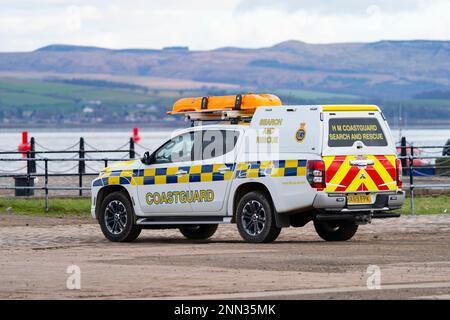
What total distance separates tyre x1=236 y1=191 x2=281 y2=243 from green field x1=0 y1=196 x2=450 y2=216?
729 cm

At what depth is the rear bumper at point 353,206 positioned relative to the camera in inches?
693

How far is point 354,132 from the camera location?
59.5 ft

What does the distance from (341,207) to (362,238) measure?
6.64 feet

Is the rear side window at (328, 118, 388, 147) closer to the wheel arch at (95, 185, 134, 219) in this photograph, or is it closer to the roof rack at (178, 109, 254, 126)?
the roof rack at (178, 109, 254, 126)

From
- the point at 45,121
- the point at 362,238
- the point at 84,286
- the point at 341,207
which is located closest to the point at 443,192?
the point at 362,238

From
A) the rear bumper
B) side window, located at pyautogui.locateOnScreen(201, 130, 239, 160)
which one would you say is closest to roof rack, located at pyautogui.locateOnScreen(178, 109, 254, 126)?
side window, located at pyautogui.locateOnScreen(201, 130, 239, 160)

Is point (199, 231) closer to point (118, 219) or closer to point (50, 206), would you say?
point (118, 219)

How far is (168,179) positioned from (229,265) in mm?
4442

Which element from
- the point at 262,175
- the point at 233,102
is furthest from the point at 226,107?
the point at 262,175

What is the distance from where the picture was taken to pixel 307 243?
61.3 feet

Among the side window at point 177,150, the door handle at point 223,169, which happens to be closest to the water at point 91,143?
the side window at point 177,150

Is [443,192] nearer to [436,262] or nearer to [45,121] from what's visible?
[436,262]

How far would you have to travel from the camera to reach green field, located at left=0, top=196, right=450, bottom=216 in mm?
26345
